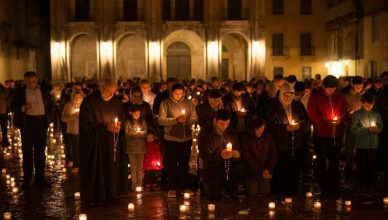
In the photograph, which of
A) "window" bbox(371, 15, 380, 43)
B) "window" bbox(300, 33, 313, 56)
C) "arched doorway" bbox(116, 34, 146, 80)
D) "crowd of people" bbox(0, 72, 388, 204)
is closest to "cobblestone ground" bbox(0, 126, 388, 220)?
"crowd of people" bbox(0, 72, 388, 204)

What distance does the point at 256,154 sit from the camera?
11531 mm

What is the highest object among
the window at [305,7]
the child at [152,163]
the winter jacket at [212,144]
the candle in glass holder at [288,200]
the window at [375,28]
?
the window at [305,7]

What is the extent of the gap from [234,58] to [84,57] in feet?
37.2

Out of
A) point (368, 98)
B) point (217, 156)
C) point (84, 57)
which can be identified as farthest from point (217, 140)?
point (84, 57)

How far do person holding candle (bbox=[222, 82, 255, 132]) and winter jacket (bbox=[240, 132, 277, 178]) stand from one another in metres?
1.15

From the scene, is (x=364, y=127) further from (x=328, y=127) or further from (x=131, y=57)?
(x=131, y=57)

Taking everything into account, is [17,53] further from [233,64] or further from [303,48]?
[303,48]

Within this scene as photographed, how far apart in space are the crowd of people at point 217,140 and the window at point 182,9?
30255 mm

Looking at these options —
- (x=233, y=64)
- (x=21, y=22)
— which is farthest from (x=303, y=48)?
(x=21, y=22)

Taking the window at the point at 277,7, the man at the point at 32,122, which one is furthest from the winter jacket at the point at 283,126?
the window at the point at 277,7

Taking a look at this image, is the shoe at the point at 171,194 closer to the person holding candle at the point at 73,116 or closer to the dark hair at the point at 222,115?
the dark hair at the point at 222,115

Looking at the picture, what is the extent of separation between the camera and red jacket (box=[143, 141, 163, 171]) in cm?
1236

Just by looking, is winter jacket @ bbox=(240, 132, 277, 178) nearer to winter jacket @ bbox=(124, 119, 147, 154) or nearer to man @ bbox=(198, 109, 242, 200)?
man @ bbox=(198, 109, 242, 200)

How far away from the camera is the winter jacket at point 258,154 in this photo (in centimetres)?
1152
